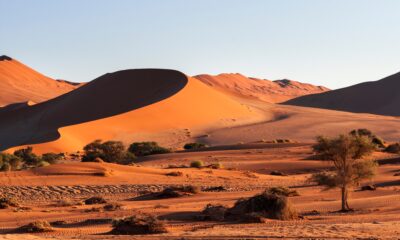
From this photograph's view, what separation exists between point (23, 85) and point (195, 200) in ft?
424

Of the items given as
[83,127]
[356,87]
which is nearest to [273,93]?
[356,87]

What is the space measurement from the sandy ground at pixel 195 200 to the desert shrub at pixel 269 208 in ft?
1.75

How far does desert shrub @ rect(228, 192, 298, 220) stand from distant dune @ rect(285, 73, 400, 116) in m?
107

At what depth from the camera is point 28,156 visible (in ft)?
159

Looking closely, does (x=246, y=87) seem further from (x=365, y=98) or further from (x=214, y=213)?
(x=214, y=213)

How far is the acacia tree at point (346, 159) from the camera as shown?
2256 cm

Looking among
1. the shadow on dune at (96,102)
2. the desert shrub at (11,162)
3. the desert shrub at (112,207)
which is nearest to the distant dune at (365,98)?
the shadow on dune at (96,102)

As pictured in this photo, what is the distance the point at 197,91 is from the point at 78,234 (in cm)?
7549

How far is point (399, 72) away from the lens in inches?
5871

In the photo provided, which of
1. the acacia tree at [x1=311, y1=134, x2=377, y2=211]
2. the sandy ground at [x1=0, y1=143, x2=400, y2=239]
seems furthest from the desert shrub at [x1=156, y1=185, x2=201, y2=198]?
the acacia tree at [x1=311, y1=134, x2=377, y2=211]

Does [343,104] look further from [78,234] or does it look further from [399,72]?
[78,234]

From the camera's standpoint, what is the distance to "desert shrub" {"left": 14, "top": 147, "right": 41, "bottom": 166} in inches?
→ 1800

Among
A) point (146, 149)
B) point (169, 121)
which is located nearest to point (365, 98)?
point (169, 121)

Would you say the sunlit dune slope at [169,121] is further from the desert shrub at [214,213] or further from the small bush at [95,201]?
the desert shrub at [214,213]
